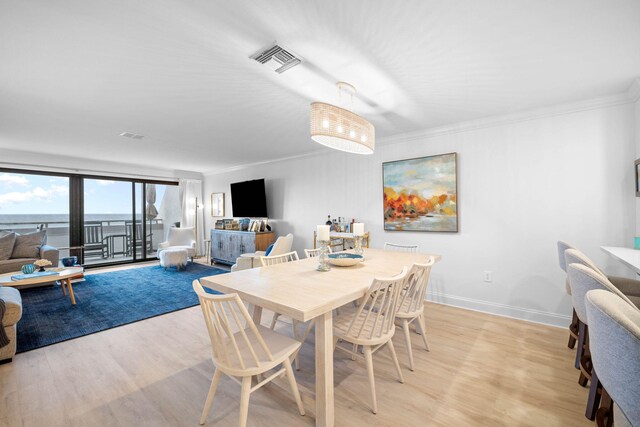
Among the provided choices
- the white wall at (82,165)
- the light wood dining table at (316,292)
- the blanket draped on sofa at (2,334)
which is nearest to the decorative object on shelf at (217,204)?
the white wall at (82,165)

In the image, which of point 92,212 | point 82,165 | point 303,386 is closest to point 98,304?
point 303,386

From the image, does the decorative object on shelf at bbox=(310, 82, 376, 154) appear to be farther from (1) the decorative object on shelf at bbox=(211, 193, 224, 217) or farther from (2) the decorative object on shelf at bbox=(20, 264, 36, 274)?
(1) the decorative object on shelf at bbox=(211, 193, 224, 217)

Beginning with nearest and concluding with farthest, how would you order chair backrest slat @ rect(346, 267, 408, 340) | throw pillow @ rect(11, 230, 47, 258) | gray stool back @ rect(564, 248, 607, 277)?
chair backrest slat @ rect(346, 267, 408, 340), gray stool back @ rect(564, 248, 607, 277), throw pillow @ rect(11, 230, 47, 258)

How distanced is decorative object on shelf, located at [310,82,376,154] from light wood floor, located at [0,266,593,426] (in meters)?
1.87

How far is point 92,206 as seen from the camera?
615cm

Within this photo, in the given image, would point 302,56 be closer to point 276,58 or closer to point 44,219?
point 276,58

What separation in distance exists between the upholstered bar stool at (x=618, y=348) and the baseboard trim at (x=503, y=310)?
2.58 metres

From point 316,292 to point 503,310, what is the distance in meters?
2.79

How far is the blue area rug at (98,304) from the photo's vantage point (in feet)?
9.51

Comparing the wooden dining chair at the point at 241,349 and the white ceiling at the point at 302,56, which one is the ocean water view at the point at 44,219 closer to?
the white ceiling at the point at 302,56

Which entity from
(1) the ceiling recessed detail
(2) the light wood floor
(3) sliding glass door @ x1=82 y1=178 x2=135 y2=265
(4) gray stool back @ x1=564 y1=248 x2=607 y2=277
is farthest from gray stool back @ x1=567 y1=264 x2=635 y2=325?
(3) sliding glass door @ x1=82 y1=178 x2=135 y2=265

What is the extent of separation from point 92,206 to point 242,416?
6.81 metres

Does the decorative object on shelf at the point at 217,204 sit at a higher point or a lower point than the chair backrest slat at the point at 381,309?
higher

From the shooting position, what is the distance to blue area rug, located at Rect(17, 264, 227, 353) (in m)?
2.90
